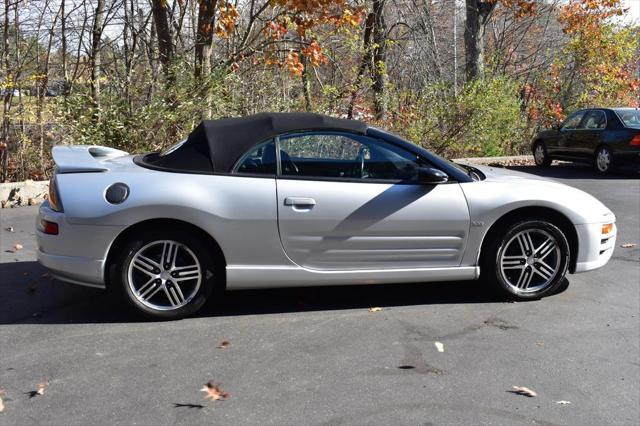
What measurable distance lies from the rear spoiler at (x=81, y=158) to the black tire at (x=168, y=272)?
2.10 ft

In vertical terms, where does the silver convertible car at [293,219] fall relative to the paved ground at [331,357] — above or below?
above

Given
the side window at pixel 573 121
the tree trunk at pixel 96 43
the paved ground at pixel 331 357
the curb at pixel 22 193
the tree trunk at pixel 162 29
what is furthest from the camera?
the side window at pixel 573 121

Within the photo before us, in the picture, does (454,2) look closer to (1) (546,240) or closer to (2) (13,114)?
(2) (13,114)

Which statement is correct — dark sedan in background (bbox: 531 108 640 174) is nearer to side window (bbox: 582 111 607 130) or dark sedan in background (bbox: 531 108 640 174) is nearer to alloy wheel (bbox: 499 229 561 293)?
side window (bbox: 582 111 607 130)

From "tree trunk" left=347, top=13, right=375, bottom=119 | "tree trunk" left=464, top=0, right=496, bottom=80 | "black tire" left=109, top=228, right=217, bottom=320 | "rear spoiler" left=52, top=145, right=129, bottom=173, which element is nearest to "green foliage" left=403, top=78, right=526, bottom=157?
"tree trunk" left=347, top=13, right=375, bottom=119

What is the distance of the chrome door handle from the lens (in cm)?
486

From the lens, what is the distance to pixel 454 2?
2178cm

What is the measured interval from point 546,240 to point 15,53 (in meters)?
8.87

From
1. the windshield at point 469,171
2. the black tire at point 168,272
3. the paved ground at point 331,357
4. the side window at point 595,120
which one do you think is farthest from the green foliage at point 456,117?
the black tire at point 168,272

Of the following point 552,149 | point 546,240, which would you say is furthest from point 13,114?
point 552,149

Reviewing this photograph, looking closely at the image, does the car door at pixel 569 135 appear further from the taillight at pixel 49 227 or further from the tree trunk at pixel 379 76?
the taillight at pixel 49 227

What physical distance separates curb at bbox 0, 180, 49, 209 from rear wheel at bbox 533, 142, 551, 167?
1128 cm

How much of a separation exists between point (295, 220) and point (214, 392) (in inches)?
60.3

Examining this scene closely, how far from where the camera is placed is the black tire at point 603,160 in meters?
14.0
